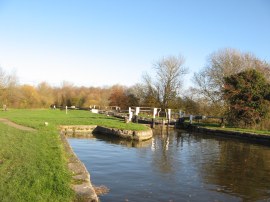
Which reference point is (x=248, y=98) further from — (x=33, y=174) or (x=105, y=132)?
(x=33, y=174)

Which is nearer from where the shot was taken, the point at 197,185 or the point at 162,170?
the point at 197,185

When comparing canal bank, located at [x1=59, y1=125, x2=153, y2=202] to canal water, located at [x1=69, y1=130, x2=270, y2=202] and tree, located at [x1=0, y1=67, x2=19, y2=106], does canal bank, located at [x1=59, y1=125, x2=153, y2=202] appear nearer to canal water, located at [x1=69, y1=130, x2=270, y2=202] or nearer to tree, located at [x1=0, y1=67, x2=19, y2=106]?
canal water, located at [x1=69, y1=130, x2=270, y2=202]

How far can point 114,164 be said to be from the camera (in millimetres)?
12836

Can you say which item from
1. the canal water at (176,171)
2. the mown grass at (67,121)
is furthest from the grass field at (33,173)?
the mown grass at (67,121)

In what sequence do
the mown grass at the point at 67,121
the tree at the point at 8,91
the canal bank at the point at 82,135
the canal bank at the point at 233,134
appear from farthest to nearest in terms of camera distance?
the tree at the point at 8,91 → the mown grass at the point at 67,121 → the canal bank at the point at 233,134 → the canal bank at the point at 82,135

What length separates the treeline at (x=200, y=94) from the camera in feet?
91.3

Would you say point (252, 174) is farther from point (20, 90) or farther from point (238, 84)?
point (20, 90)

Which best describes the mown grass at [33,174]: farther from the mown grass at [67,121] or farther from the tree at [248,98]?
the tree at [248,98]

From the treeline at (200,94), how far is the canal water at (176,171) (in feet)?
30.3

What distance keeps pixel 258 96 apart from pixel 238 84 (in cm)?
194

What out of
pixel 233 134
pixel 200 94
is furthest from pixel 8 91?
pixel 233 134

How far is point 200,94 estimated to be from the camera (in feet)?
145

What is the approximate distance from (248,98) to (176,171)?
17811mm

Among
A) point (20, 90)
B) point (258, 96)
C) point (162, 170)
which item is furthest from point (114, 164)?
point (20, 90)
